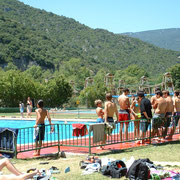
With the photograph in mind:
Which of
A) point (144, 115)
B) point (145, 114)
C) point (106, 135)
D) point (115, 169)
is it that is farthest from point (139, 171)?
point (144, 115)

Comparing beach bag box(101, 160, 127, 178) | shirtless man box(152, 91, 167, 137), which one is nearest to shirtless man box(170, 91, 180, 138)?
shirtless man box(152, 91, 167, 137)

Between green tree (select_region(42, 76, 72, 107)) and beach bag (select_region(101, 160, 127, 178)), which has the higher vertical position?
green tree (select_region(42, 76, 72, 107))

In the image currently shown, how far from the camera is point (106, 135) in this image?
1012 centimetres

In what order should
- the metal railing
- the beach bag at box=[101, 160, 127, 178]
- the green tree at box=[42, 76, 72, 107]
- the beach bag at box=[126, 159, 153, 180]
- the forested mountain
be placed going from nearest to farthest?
the beach bag at box=[126, 159, 153, 180] < the beach bag at box=[101, 160, 127, 178] < the metal railing < the green tree at box=[42, 76, 72, 107] < the forested mountain

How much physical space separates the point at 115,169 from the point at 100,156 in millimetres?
2460

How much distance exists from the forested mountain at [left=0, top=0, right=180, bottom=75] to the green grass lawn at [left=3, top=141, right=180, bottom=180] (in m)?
115

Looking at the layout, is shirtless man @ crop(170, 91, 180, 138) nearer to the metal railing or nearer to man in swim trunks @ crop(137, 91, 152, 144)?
the metal railing

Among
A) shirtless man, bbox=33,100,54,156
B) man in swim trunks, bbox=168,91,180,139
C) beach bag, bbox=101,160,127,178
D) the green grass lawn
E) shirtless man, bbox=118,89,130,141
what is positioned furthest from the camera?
man in swim trunks, bbox=168,91,180,139

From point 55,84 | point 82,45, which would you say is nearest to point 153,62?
point 82,45

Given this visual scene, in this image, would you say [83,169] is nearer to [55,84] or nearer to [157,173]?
[157,173]

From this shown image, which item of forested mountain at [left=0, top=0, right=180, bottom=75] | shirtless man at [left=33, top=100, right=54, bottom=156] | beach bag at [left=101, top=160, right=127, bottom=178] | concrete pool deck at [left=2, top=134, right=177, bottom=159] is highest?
forested mountain at [left=0, top=0, right=180, bottom=75]

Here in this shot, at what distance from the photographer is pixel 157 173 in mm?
6309

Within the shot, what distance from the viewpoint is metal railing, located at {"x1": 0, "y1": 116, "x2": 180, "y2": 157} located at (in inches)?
378

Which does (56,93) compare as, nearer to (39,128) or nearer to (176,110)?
(176,110)
